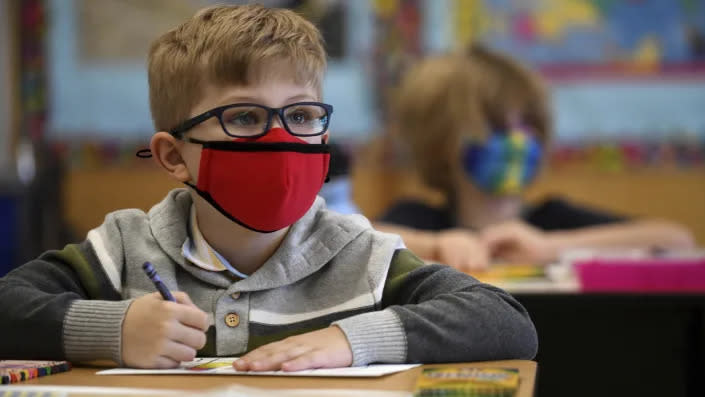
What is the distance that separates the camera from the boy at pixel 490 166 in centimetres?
257

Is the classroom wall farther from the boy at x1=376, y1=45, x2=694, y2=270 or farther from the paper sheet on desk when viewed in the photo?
the paper sheet on desk

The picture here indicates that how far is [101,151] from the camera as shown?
3.82 m

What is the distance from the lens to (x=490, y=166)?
2.61 meters

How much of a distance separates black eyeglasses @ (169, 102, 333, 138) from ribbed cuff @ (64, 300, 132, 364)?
9.4 inches

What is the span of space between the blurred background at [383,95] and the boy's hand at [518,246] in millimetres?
1158

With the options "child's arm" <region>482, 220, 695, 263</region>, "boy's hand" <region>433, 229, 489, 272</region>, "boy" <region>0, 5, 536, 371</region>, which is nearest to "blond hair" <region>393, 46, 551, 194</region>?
"child's arm" <region>482, 220, 695, 263</region>

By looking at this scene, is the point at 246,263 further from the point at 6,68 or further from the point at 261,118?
the point at 6,68

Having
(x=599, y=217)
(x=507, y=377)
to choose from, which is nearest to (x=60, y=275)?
(x=507, y=377)

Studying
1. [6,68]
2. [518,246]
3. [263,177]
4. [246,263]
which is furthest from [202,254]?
[6,68]

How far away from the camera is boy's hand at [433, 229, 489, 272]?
2156 mm

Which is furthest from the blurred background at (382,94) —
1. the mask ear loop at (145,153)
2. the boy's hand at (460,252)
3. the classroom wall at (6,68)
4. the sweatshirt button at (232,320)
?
the sweatshirt button at (232,320)

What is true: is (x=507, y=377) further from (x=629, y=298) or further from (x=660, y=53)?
(x=660, y=53)

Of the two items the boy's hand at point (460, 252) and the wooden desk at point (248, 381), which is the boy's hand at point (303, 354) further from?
the boy's hand at point (460, 252)

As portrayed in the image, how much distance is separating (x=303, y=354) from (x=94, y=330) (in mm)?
248
